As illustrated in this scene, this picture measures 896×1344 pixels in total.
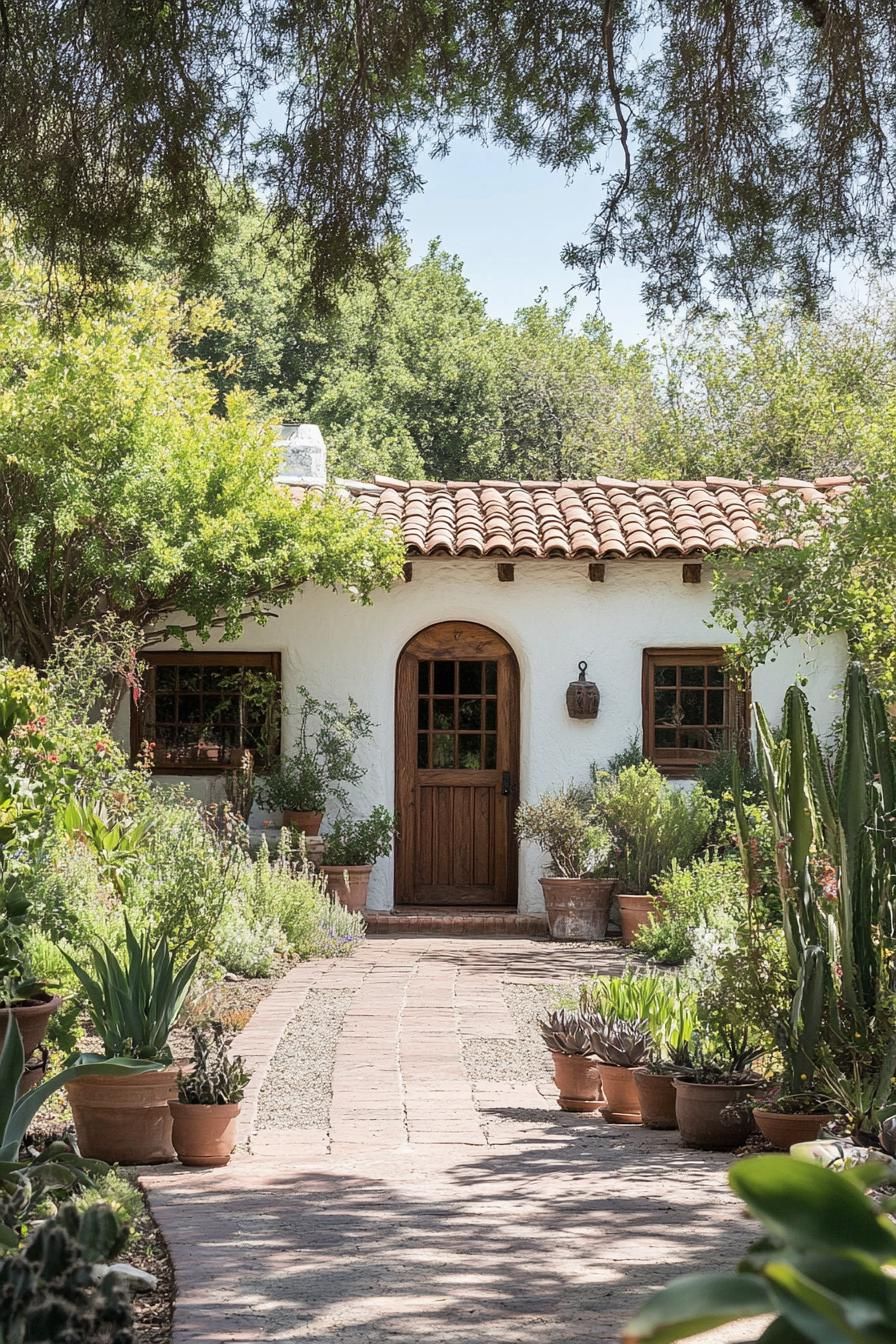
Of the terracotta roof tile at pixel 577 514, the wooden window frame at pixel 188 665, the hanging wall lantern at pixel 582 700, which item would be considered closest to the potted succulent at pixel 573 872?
the hanging wall lantern at pixel 582 700

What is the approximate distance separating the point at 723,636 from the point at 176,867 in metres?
6.37

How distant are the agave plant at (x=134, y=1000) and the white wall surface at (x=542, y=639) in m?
7.70

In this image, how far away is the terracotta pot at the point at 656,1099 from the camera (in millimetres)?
6117

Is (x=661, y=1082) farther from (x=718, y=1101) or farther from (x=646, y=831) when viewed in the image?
(x=646, y=831)

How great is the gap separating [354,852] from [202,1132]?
23.7 feet

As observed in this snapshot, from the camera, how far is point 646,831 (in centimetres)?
1214

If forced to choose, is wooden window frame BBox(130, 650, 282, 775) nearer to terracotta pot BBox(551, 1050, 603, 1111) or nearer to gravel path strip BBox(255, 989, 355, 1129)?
gravel path strip BBox(255, 989, 355, 1129)

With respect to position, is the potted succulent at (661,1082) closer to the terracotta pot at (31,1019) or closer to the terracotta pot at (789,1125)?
the terracotta pot at (789,1125)

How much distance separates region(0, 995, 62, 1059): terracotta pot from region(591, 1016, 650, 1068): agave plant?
7.71 feet

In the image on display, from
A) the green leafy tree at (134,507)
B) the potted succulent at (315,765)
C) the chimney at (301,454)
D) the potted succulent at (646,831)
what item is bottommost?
the potted succulent at (646,831)

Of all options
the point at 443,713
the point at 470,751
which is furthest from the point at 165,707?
the point at 470,751

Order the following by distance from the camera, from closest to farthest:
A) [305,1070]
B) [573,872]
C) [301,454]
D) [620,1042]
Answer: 1. [620,1042]
2. [305,1070]
3. [573,872]
4. [301,454]

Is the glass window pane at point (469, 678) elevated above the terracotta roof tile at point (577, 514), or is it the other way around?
the terracotta roof tile at point (577, 514)

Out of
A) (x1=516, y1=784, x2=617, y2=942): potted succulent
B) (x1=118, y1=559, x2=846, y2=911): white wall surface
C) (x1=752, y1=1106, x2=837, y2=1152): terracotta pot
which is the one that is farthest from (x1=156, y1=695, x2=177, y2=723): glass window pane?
(x1=752, y1=1106, x2=837, y2=1152): terracotta pot
